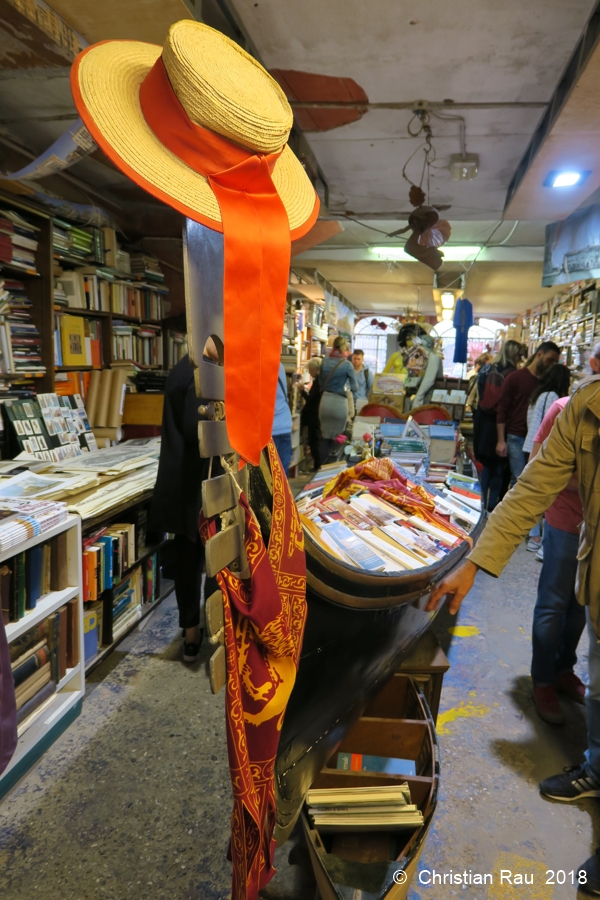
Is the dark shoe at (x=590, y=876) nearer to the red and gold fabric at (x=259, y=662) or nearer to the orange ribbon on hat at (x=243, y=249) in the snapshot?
the red and gold fabric at (x=259, y=662)

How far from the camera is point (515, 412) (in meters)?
4.48

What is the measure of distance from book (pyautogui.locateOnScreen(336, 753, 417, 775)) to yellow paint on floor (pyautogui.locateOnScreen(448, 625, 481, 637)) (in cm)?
150

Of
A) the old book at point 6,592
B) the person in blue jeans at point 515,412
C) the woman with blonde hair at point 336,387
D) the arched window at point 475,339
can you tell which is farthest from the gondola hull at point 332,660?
the arched window at point 475,339

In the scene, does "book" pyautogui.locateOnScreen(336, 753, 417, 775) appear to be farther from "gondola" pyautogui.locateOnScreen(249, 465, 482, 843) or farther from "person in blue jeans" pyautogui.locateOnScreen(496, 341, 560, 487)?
"person in blue jeans" pyautogui.locateOnScreen(496, 341, 560, 487)

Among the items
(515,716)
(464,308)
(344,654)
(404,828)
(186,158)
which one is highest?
(464,308)

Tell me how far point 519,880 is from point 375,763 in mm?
526

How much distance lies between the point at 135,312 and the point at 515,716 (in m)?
3.93

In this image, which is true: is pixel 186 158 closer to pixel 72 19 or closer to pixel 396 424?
pixel 72 19

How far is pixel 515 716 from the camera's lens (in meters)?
2.32

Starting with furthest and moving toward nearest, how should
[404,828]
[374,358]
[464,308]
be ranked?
[374,358] < [464,308] < [404,828]

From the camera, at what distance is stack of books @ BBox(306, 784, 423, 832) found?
1.31 metres

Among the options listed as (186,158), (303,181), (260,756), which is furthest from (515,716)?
(186,158)

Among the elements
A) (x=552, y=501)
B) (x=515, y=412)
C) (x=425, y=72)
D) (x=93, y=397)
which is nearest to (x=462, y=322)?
(x=515, y=412)

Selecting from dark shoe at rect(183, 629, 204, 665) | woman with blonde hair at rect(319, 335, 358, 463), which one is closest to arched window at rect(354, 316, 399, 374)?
woman with blonde hair at rect(319, 335, 358, 463)
